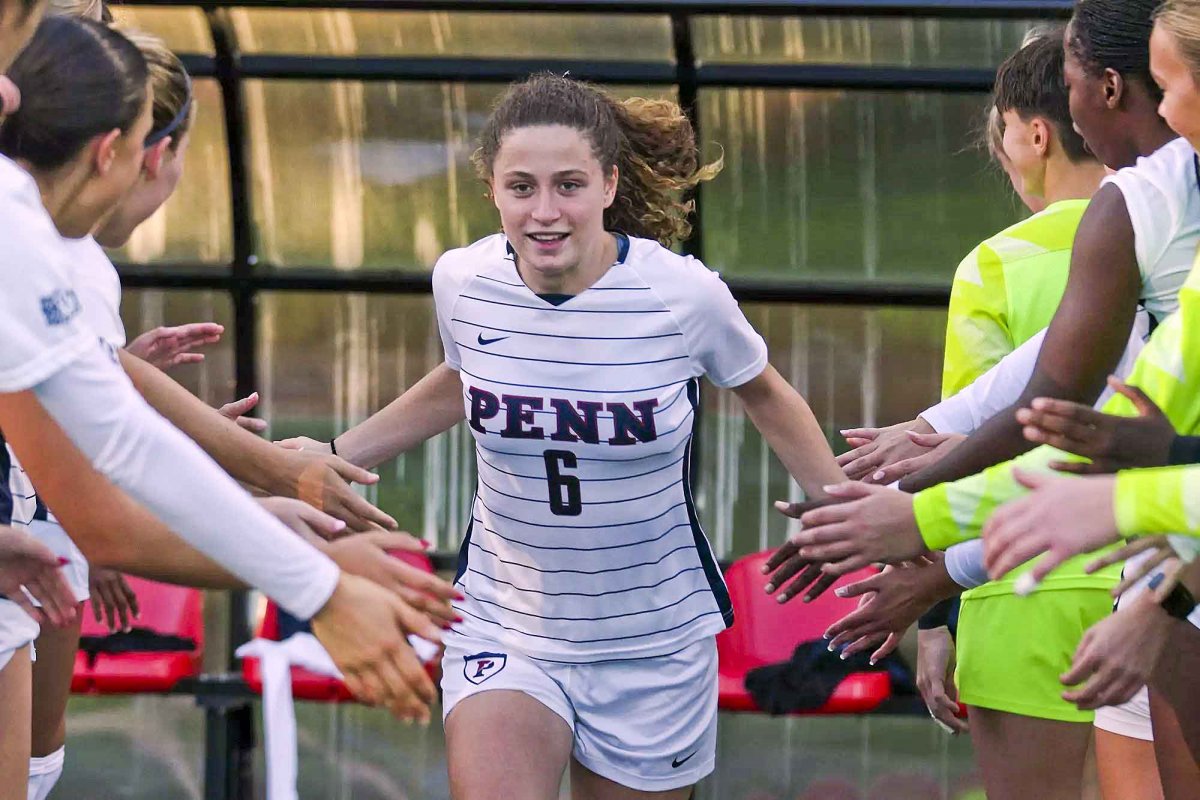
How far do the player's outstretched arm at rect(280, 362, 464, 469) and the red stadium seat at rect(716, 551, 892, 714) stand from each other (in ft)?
5.64

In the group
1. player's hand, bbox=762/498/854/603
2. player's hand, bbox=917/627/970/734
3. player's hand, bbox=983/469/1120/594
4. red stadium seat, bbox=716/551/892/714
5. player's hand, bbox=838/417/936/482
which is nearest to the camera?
player's hand, bbox=983/469/1120/594

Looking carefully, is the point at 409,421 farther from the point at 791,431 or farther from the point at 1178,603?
the point at 1178,603

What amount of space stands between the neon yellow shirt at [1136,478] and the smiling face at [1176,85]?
224 mm

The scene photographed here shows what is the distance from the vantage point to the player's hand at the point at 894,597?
11.2 ft

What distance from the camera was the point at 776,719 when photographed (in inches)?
233

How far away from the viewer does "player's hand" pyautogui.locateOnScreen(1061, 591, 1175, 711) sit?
8.75ft

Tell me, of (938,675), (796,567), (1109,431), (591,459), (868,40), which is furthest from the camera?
(868,40)

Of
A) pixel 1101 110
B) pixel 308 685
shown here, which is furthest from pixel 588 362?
pixel 308 685

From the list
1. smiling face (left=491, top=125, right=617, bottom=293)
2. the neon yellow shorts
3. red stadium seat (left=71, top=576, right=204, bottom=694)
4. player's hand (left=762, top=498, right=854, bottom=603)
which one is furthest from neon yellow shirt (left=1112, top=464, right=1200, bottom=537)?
red stadium seat (left=71, top=576, right=204, bottom=694)

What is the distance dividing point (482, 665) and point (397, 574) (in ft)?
3.43

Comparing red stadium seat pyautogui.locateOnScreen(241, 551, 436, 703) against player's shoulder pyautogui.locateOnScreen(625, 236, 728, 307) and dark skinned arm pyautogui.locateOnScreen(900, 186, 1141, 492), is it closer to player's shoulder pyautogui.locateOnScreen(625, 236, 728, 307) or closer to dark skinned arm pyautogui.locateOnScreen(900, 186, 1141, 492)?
player's shoulder pyautogui.locateOnScreen(625, 236, 728, 307)

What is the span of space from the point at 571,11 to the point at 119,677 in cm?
246

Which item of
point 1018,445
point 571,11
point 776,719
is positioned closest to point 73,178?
point 1018,445

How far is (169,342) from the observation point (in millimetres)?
3830
